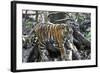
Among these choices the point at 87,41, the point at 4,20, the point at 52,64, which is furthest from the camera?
the point at 87,41

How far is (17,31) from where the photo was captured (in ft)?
4.80

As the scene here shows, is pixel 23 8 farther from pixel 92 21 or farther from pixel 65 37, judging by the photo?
pixel 92 21

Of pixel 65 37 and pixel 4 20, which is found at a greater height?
pixel 4 20

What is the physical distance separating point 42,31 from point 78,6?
34cm

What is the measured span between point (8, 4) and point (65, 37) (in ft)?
1.55

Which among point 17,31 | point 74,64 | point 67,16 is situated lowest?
point 74,64

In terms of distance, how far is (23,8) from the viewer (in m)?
1.48

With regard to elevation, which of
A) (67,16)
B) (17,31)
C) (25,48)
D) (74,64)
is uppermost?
(67,16)

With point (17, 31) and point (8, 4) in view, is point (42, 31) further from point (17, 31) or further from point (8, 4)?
point (8, 4)

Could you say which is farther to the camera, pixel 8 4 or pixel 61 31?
pixel 61 31

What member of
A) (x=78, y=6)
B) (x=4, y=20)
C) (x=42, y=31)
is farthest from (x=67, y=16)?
(x=4, y=20)

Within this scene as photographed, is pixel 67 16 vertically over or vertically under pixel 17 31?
over

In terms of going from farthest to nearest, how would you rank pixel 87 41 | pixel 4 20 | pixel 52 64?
pixel 87 41
pixel 52 64
pixel 4 20

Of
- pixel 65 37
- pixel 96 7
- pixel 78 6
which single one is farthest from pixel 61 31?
pixel 96 7
